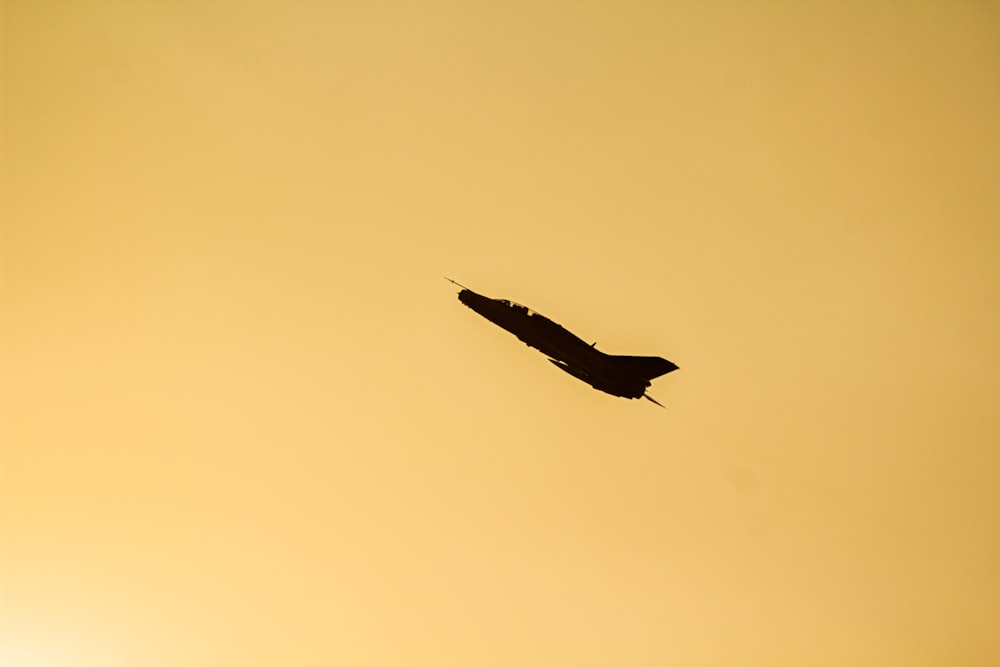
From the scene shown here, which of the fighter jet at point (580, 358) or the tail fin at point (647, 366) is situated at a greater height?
the tail fin at point (647, 366)

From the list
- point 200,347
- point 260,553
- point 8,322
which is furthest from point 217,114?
point 260,553

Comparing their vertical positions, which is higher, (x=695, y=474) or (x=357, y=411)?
(x=695, y=474)

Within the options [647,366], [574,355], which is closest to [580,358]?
[574,355]

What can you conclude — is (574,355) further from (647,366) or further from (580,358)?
(647,366)

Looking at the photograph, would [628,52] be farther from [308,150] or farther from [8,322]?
[8,322]

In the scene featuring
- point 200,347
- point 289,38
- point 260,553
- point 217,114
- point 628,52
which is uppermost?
point 628,52
